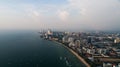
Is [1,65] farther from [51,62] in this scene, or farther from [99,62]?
[99,62]

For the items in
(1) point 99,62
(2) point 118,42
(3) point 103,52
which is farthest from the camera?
(2) point 118,42

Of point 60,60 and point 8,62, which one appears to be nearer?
point 8,62

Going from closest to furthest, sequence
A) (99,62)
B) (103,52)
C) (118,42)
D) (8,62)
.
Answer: (8,62) < (99,62) < (103,52) < (118,42)

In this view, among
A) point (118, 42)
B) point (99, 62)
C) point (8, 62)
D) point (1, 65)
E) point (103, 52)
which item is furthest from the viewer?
point (118, 42)

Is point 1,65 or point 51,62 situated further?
point 51,62

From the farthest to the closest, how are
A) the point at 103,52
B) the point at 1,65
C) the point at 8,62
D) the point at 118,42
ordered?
1. the point at 118,42
2. the point at 103,52
3. the point at 8,62
4. the point at 1,65

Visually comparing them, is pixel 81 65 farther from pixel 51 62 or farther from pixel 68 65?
pixel 51 62

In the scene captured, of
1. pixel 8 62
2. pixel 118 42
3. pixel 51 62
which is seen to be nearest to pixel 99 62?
pixel 51 62

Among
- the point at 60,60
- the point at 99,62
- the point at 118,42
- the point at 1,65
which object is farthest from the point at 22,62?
the point at 118,42
